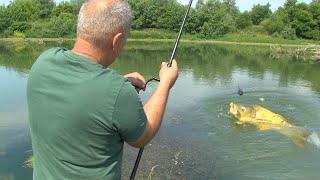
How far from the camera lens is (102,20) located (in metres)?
2.16

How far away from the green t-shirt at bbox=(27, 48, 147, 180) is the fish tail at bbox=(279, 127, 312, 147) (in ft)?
38.3

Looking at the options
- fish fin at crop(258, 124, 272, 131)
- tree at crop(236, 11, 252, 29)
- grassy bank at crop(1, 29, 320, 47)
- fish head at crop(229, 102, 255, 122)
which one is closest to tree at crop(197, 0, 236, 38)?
tree at crop(236, 11, 252, 29)

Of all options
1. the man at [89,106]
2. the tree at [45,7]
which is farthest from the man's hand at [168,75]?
the tree at [45,7]

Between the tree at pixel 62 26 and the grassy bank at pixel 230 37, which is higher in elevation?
the tree at pixel 62 26

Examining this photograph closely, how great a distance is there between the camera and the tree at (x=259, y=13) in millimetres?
70287

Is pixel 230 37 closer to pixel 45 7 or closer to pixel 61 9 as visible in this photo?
pixel 61 9

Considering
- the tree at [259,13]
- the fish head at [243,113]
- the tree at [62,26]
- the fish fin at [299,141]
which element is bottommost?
the fish fin at [299,141]

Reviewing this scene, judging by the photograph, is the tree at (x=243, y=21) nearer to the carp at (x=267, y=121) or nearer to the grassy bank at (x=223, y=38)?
the grassy bank at (x=223, y=38)

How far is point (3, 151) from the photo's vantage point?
11.6m

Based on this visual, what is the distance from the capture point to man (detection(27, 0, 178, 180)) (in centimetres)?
208

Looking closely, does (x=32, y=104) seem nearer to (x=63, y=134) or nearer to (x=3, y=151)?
(x=63, y=134)

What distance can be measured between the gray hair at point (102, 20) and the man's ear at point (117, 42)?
2 centimetres

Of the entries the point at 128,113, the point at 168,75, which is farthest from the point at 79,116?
the point at 168,75

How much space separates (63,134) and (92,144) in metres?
0.14
